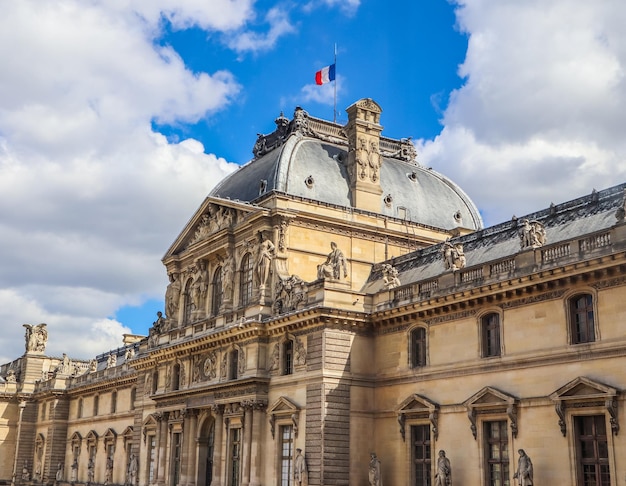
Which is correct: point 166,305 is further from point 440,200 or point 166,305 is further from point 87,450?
point 87,450

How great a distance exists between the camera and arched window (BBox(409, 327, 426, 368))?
39.7 m

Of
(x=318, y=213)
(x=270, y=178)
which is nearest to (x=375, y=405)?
(x=318, y=213)

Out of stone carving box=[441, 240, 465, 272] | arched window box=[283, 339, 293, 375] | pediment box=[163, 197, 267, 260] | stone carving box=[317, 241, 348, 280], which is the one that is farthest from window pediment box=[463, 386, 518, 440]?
pediment box=[163, 197, 267, 260]

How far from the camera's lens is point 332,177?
174 feet

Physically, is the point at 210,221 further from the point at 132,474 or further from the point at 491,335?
the point at 491,335

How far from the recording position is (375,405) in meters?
42.0

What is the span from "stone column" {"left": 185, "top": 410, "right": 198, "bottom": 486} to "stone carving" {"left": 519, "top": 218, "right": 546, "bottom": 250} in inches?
982

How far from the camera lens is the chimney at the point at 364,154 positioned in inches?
2096

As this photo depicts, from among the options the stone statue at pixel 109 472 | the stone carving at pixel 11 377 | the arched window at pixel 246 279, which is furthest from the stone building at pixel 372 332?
the stone carving at pixel 11 377

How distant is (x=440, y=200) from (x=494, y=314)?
874 inches

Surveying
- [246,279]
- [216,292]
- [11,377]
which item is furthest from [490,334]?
[11,377]

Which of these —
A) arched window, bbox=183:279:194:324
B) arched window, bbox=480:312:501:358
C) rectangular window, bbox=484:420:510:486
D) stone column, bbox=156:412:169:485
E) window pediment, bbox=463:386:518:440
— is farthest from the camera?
arched window, bbox=183:279:194:324

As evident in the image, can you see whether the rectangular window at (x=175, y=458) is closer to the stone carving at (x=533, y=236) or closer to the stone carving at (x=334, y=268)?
the stone carving at (x=334, y=268)

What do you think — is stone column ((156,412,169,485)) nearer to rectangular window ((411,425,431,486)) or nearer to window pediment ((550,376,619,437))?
rectangular window ((411,425,431,486))
